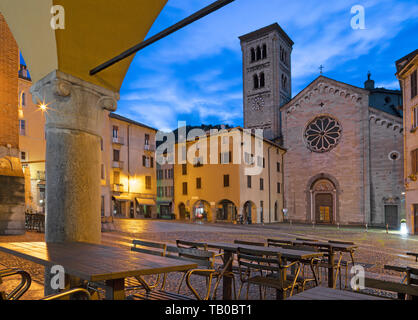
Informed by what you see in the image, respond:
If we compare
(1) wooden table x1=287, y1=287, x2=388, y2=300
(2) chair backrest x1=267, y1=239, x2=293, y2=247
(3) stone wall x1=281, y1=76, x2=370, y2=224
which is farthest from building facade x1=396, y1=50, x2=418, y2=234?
(1) wooden table x1=287, y1=287, x2=388, y2=300

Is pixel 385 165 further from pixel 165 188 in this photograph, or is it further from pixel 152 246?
pixel 152 246

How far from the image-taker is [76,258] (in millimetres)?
3109

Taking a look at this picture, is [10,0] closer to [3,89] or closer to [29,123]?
[3,89]

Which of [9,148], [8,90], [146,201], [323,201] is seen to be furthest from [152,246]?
[146,201]

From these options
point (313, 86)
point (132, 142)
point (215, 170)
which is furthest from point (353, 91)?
point (132, 142)

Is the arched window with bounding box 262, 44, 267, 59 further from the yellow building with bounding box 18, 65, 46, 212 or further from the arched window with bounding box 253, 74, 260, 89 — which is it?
the yellow building with bounding box 18, 65, 46, 212

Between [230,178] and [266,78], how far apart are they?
1646 cm

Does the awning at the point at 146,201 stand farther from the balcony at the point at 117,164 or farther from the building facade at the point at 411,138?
the building facade at the point at 411,138

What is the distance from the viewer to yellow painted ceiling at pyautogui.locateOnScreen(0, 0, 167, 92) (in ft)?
13.4

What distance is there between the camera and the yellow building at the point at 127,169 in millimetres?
31264

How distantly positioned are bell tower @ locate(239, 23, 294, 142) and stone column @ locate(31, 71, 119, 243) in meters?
34.7

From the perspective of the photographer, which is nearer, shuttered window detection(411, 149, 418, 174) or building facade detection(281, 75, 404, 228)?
shuttered window detection(411, 149, 418, 174)

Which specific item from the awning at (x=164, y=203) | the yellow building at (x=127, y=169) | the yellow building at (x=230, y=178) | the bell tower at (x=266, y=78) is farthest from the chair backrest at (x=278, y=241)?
the awning at (x=164, y=203)
